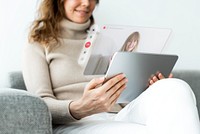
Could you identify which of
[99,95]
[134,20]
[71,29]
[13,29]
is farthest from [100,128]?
[134,20]

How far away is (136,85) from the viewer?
3.65ft

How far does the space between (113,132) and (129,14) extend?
86cm

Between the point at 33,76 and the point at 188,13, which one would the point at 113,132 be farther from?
the point at 188,13

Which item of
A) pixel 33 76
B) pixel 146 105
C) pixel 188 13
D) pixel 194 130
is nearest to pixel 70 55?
pixel 33 76

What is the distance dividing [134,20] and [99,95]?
0.77 m

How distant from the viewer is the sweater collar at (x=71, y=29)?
134cm

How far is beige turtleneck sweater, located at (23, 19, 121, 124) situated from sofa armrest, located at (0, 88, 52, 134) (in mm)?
297

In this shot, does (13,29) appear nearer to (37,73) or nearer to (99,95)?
(37,73)

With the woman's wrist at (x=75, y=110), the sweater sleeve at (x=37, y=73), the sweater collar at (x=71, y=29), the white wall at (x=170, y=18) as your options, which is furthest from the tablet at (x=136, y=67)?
the white wall at (x=170, y=18)

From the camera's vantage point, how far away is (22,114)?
812mm

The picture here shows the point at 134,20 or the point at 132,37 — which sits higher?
the point at 132,37

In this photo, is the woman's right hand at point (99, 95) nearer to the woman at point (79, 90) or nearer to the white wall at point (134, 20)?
the woman at point (79, 90)

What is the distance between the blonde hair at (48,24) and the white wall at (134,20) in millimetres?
153

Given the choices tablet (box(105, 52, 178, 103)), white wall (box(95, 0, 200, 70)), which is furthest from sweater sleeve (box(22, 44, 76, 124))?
white wall (box(95, 0, 200, 70))
